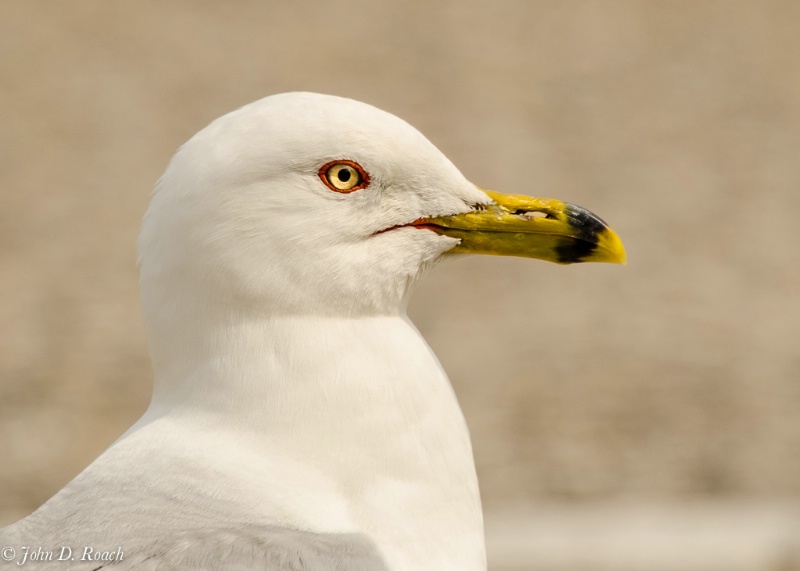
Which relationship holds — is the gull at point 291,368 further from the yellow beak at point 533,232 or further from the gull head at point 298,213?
the yellow beak at point 533,232

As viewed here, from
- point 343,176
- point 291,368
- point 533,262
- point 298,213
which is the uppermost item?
point 533,262

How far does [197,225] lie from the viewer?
2771 millimetres

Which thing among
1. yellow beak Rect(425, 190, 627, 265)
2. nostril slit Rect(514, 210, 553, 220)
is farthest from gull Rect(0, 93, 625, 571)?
nostril slit Rect(514, 210, 553, 220)

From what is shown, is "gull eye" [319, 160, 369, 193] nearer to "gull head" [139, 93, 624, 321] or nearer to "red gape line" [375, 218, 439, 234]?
"gull head" [139, 93, 624, 321]

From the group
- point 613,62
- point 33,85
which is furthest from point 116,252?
point 613,62

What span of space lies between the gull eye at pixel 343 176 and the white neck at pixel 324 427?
0.99ft

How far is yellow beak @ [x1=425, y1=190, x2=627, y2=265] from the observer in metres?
3.07

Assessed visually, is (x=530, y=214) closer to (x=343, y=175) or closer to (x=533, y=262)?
(x=343, y=175)

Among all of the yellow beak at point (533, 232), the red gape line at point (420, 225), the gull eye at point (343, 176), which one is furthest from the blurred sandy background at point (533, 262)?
the gull eye at point (343, 176)

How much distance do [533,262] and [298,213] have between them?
6.82m

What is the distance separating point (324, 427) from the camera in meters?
2.76

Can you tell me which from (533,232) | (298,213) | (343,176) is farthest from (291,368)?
(533,232)

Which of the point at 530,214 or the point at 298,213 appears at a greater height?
the point at 530,214

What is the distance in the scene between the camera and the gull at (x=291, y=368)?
2.66 meters
